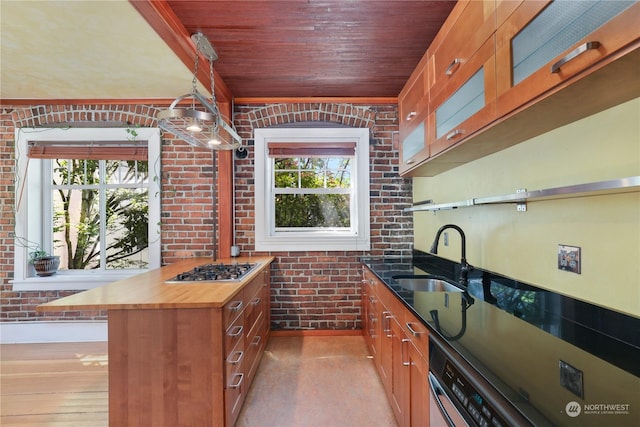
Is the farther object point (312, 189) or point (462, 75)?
point (312, 189)

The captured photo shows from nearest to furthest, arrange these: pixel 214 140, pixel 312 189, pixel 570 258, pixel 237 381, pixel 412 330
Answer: pixel 570 258 < pixel 412 330 < pixel 237 381 < pixel 214 140 < pixel 312 189

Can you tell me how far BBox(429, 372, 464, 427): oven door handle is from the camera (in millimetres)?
989

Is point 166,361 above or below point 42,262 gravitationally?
below

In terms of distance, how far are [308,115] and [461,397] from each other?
Answer: 2984 mm

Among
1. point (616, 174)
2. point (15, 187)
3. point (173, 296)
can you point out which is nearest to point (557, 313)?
point (616, 174)

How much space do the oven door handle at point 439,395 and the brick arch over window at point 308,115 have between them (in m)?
2.73

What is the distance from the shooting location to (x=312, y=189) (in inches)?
132

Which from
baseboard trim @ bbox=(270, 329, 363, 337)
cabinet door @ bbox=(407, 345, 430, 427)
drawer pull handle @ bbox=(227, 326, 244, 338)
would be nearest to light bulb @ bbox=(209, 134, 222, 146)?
drawer pull handle @ bbox=(227, 326, 244, 338)

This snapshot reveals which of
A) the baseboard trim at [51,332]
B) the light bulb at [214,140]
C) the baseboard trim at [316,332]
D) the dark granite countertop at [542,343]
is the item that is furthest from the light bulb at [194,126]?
the baseboard trim at [51,332]

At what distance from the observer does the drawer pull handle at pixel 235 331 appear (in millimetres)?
1651

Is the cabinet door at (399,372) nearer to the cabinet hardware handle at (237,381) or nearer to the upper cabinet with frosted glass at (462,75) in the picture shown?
the cabinet hardware handle at (237,381)

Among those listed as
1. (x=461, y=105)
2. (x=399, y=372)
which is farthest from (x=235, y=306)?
(x=461, y=105)

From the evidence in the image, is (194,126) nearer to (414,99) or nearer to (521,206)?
(414,99)

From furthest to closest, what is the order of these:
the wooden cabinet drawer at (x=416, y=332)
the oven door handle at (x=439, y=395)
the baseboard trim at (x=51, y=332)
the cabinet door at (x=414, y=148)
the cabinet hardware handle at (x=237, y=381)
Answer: the baseboard trim at (x=51, y=332)
the cabinet door at (x=414, y=148)
the cabinet hardware handle at (x=237, y=381)
the wooden cabinet drawer at (x=416, y=332)
the oven door handle at (x=439, y=395)
